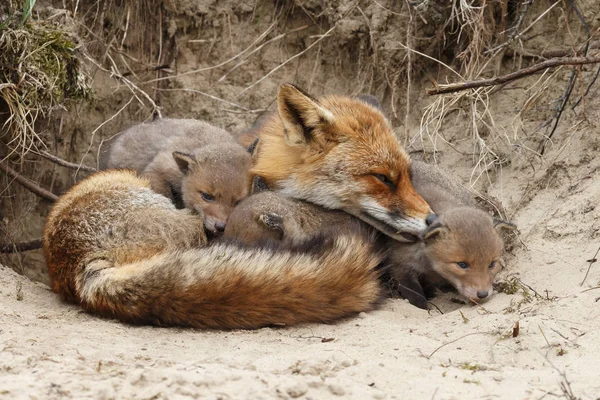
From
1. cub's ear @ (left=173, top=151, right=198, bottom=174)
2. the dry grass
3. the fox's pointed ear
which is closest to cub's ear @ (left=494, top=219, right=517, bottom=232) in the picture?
the fox's pointed ear

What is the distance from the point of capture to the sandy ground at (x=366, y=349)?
3449 mm

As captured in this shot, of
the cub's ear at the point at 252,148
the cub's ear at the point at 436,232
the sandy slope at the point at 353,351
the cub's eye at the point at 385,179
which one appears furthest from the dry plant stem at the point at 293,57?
the sandy slope at the point at 353,351

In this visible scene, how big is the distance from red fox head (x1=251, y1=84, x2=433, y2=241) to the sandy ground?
757 mm

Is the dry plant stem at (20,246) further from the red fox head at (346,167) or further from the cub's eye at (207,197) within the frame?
the red fox head at (346,167)

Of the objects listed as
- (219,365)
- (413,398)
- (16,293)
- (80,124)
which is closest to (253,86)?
(80,124)

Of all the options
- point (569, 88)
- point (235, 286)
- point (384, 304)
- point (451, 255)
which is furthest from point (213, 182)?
point (569, 88)

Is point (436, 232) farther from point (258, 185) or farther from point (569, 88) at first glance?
point (569, 88)

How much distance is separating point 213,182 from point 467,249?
206cm

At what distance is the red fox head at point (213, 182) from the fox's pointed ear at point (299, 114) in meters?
0.51

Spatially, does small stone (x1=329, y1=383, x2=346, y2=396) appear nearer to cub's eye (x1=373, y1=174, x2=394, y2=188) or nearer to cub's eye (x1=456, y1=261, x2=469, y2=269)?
cub's eye (x1=456, y1=261, x2=469, y2=269)

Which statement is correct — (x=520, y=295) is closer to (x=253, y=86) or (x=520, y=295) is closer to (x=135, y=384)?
(x=135, y=384)

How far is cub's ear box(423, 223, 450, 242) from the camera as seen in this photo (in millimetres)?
5508

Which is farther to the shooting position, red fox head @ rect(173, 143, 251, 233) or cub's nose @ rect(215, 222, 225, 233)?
red fox head @ rect(173, 143, 251, 233)

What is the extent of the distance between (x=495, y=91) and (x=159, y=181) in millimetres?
3404
